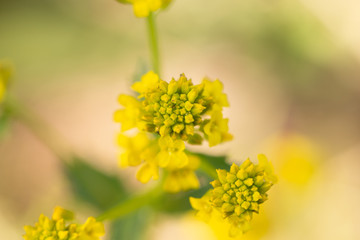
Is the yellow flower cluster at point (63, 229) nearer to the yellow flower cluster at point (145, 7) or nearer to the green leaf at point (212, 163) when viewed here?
the green leaf at point (212, 163)

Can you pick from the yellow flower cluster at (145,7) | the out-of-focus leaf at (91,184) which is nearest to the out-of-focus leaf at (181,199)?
the out-of-focus leaf at (91,184)

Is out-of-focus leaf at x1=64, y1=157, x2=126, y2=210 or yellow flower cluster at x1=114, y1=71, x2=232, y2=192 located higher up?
out-of-focus leaf at x1=64, y1=157, x2=126, y2=210

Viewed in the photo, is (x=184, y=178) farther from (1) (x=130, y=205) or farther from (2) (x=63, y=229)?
(2) (x=63, y=229)

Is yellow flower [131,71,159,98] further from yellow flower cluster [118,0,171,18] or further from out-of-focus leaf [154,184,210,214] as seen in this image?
out-of-focus leaf [154,184,210,214]

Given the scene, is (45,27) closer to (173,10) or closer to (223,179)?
(173,10)

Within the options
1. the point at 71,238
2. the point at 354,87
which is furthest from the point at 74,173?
the point at 354,87

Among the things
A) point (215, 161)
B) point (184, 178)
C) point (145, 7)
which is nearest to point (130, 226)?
point (184, 178)

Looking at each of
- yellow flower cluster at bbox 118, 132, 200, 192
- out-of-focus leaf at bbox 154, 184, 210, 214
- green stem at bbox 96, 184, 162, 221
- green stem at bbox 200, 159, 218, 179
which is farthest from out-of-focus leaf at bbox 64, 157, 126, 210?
green stem at bbox 200, 159, 218, 179
